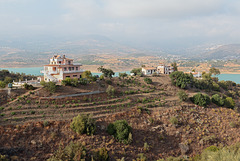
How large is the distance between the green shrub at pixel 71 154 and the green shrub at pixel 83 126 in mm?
2743

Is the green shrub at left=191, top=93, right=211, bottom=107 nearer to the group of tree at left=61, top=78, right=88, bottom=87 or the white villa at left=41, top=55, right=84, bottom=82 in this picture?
the group of tree at left=61, top=78, right=88, bottom=87

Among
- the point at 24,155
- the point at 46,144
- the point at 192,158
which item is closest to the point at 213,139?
the point at 192,158

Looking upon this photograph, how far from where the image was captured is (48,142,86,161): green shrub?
15661 millimetres

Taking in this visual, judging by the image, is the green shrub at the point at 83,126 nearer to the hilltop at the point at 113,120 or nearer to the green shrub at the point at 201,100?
the hilltop at the point at 113,120

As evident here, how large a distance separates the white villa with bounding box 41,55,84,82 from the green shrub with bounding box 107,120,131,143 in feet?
51.8

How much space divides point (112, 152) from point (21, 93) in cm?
1578

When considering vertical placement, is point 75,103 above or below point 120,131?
above

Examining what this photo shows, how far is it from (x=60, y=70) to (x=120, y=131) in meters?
19.0

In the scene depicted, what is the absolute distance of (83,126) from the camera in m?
19.9

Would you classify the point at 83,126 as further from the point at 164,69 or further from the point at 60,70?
the point at 164,69

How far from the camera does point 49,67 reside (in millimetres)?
34719

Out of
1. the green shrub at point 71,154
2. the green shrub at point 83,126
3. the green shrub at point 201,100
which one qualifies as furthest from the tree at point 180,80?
the green shrub at point 71,154

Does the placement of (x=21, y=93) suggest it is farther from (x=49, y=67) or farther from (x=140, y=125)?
(x=140, y=125)

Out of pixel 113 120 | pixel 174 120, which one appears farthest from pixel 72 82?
pixel 174 120
